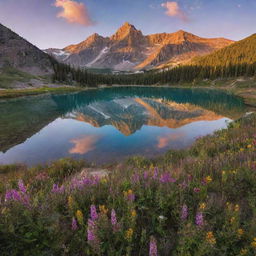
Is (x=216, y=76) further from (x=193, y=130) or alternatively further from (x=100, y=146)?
(x=100, y=146)

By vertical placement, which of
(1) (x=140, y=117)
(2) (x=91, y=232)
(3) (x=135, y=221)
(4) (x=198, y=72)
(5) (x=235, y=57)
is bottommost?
(1) (x=140, y=117)

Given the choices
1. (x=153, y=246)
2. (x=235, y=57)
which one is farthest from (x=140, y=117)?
(x=235, y=57)

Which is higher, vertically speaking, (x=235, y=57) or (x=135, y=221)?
(x=235, y=57)

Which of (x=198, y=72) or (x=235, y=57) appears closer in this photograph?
(x=235, y=57)

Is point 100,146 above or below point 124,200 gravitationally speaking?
below

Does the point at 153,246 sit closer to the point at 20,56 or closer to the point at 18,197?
the point at 18,197

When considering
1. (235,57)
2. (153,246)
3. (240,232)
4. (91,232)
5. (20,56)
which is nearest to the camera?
(153,246)

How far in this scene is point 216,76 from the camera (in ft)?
391

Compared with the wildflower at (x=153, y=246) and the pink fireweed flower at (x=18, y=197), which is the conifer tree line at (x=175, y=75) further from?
the pink fireweed flower at (x=18, y=197)

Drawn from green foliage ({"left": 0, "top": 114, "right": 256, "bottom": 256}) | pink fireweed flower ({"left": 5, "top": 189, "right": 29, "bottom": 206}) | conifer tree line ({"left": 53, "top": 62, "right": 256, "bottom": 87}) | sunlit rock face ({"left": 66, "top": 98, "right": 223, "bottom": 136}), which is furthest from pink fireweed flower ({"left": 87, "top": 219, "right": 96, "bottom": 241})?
conifer tree line ({"left": 53, "top": 62, "right": 256, "bottom": 87})

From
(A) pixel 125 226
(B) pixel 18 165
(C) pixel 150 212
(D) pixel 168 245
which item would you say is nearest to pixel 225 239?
(D) pixel 168 245

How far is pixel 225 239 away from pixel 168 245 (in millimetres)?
877

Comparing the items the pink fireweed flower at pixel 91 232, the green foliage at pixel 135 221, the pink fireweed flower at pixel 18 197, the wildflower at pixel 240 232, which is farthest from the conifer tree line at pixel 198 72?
the pink fireweed flower at pixel 18 197

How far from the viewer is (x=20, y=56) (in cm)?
13938
